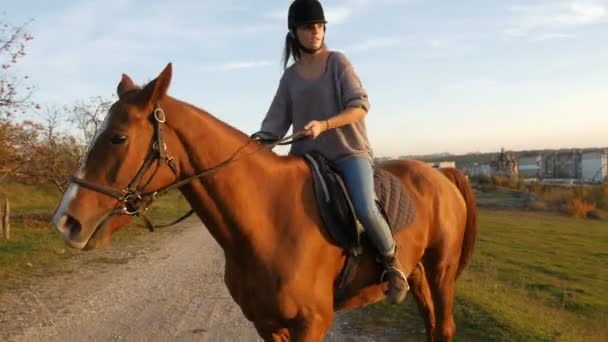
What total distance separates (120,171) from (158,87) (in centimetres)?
49

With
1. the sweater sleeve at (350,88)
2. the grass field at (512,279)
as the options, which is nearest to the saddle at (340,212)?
the sweater sleeve at (350,88)

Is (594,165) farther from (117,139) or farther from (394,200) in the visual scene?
(117,139)

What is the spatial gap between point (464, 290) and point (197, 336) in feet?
13.9

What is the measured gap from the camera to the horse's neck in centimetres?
293

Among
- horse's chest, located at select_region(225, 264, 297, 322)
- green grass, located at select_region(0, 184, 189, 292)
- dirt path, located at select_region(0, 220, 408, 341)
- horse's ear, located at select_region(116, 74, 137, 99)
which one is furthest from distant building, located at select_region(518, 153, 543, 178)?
horse's ear, located at select_region(116, 74, 137, 99)

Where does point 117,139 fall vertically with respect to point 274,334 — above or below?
above

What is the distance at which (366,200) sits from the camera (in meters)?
3.44

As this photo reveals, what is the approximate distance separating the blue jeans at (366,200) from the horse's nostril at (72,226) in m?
1.76

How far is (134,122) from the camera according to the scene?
8.66ft

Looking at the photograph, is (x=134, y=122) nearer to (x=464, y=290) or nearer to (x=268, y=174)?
(x=268, y=174)

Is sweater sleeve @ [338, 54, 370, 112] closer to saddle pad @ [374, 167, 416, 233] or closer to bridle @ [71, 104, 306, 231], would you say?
saddle pad @ [374, 167, 416, 233]

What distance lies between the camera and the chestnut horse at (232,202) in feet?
8.47

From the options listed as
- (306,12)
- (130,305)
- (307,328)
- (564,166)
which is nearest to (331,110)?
(306,12)

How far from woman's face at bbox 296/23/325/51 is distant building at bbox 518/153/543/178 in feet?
284
